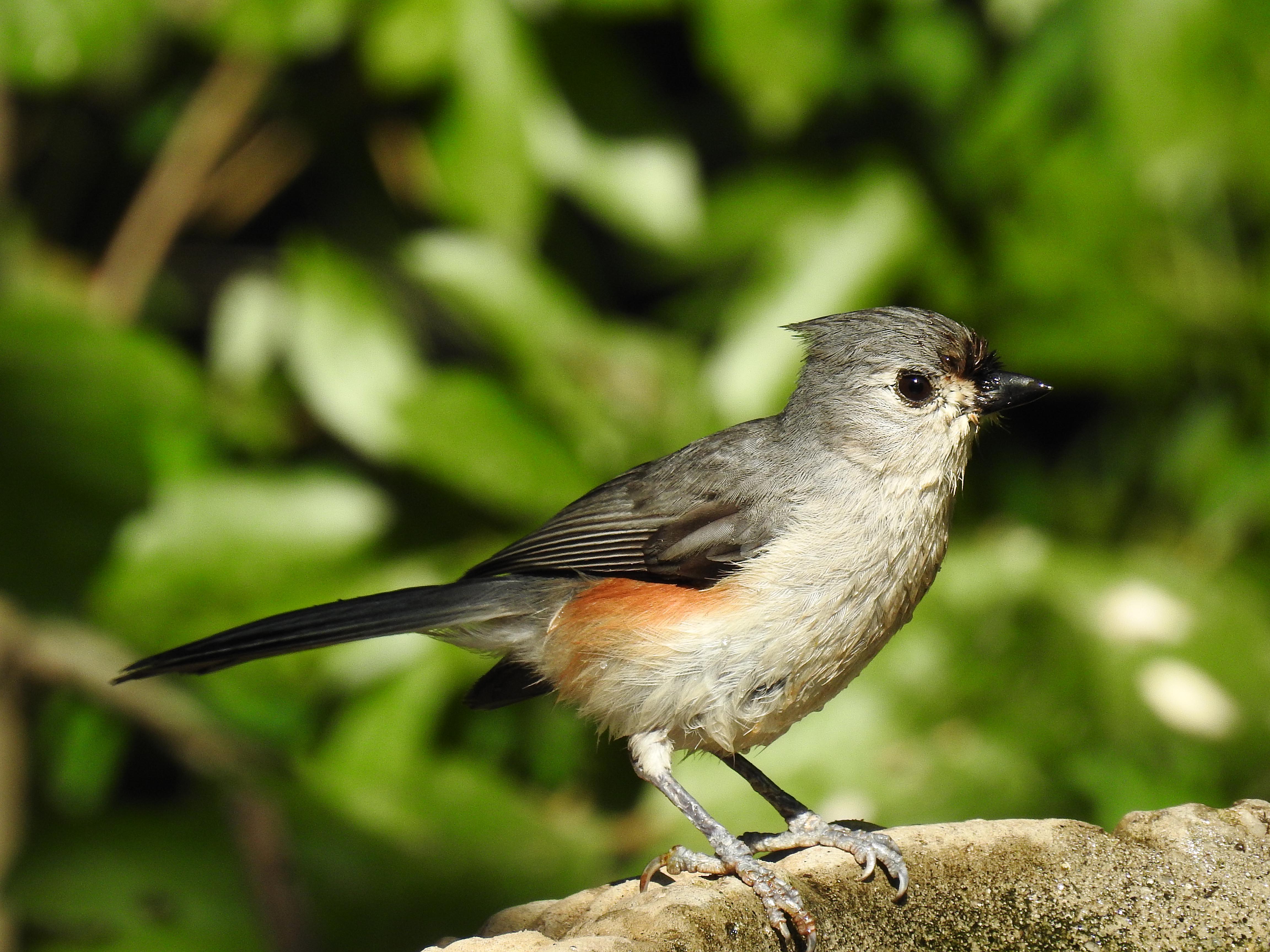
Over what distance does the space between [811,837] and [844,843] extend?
23 centimetres

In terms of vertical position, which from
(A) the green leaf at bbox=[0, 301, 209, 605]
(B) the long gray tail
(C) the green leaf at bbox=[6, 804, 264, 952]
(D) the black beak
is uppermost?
(A) the green leaf at bbox=[0, 301, 209, 605]

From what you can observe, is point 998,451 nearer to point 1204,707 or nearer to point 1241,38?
point 1204,707

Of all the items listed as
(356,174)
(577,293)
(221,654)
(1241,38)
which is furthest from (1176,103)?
(356,174)

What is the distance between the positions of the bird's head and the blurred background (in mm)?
494

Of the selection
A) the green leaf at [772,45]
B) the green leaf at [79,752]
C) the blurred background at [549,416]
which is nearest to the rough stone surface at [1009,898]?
the blurred background at [549,416]

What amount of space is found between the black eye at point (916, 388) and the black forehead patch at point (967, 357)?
0.16ft

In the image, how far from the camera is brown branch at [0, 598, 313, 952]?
2865 millimetres

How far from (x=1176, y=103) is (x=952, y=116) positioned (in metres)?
0.94

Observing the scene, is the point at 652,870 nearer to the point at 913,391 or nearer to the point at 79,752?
the point at 913,391

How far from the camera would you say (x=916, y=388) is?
2553 mm

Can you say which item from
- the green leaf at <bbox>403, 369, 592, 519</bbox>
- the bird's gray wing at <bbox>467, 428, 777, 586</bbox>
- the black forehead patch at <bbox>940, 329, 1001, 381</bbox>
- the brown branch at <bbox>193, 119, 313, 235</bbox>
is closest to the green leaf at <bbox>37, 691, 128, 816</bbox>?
the green leaf at <bbox>403, 369, 592, 519</bbox>

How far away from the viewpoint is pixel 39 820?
10.9ft

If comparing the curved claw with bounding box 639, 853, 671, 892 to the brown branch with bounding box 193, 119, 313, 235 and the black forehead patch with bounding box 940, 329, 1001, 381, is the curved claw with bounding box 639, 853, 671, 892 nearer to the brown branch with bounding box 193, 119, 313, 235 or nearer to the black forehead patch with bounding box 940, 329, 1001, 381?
the black forehead patch with bounding box 940, 329, 1001, 381

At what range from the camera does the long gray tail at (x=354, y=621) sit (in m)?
2.31
